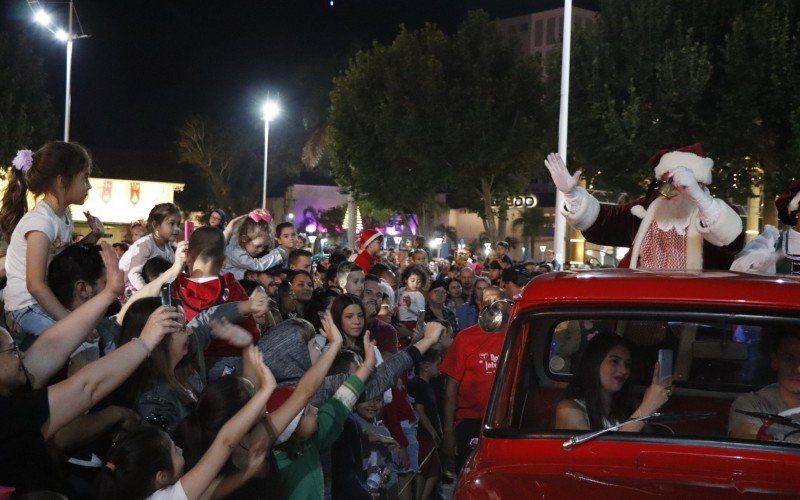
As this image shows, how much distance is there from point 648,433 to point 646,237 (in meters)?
2.50

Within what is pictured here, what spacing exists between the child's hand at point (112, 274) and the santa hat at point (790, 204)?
4884 millimetres

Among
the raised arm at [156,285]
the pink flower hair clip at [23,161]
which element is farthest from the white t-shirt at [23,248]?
the raised arm at [156,285]

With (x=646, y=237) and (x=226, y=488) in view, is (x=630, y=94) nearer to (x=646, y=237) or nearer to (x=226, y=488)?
(x=646, y=237)

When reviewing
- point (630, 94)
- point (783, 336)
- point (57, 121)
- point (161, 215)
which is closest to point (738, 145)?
point (630, 94)

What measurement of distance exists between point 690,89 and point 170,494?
2277cm

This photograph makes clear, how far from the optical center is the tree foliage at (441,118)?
35.4 m

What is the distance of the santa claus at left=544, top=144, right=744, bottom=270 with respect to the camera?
5645 millimetres

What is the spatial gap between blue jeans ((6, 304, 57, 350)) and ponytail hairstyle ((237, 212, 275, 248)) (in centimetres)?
401

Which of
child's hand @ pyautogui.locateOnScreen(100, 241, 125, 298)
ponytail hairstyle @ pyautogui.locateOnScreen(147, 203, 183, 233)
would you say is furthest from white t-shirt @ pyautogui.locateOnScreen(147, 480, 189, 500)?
ponytail hairstyle @ pyautogui.locateOnScreen(147, 203, 183, 233)

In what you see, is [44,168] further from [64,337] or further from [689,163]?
[689,163]

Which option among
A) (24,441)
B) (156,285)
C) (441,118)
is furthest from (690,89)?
(24,441)

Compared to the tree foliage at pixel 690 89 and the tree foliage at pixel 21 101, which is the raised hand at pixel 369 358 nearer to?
the tree foliage at pixel 690 89

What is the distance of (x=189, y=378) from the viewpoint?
5.26 metres

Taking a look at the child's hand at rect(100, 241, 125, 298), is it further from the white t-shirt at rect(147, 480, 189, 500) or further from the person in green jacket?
the person in green jacket
